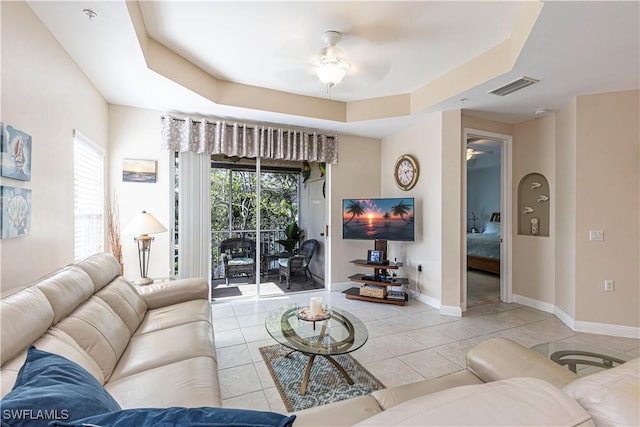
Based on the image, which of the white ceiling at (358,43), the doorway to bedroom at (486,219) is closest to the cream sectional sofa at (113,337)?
the white ceiling at (358,43)

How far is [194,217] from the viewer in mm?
3980

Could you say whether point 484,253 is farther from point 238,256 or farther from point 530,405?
point 530,405

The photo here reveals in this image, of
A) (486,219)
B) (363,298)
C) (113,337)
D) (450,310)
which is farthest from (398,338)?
(486,219)

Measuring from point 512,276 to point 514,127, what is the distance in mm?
2194

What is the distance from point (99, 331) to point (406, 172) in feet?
13.3

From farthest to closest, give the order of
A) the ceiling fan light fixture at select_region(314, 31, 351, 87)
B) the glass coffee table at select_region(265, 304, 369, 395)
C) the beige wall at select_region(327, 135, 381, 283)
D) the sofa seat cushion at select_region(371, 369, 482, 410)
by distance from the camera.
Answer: the beige wall at select_region(327, 135, 381, 283) < the ceiling fan light fixture at select_region(314, 31, 351, 87) < the glass coffee table at select_region(265, 304, 369, 395) < the sofa seat cushion at select_region(371, 369, 482, 410)

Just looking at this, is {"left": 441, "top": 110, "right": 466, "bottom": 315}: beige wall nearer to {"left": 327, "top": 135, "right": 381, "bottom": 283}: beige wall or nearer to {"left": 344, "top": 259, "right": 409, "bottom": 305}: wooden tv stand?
{"left": 344, "top": 259, "right": 409, "bottom": 305}: wooden tv stand

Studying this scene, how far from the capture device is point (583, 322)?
3.22m

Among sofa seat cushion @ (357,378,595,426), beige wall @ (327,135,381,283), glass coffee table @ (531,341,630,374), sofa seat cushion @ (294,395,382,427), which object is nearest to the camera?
sofa seat cushion @ (357,378,595,426)

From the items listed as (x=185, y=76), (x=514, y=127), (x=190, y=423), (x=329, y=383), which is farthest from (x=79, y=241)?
(x=514, y=127)

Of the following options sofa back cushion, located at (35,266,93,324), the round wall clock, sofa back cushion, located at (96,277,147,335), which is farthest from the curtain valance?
sofa back cushion, located at (35,266,93,324)

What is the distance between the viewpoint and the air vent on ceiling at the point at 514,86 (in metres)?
2.83

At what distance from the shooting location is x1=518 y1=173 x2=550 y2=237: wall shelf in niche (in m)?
3.92

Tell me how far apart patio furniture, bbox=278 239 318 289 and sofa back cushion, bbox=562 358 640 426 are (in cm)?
422
